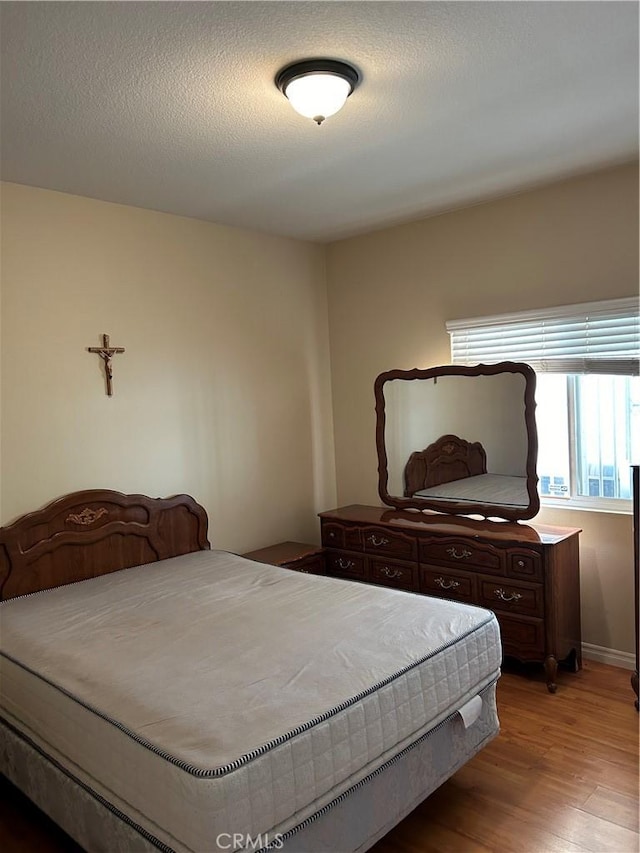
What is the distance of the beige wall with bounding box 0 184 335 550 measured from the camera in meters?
3.19

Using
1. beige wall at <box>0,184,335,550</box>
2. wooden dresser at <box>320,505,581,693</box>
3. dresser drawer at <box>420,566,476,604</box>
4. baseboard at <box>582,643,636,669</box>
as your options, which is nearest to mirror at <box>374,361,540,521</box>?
wooden dresser at <box>320,505,581,693</box>

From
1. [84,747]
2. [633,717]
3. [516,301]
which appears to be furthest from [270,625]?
[516,301]

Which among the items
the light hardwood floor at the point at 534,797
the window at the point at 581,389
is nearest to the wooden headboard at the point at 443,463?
the window at the point at 581,389

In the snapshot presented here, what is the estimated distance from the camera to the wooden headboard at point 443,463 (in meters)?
3.77

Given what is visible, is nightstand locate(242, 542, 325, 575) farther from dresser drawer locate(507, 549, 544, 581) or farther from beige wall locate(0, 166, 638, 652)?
dresser drawer locate(507, 549, 544, 581)

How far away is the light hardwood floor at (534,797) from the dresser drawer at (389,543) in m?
0.97

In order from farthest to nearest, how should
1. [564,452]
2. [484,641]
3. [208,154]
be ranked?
[564,452] < [208,154] < [484,641]

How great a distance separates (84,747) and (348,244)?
354 centimetres

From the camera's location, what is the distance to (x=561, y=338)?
140 inches

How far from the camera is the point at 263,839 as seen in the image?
1.65 metres

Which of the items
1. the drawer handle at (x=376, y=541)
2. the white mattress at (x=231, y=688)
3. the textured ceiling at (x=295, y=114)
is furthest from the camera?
the drawer handle at (x=376, y=541)

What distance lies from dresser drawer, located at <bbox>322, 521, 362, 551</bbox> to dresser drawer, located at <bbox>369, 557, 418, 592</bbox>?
148 millimetres

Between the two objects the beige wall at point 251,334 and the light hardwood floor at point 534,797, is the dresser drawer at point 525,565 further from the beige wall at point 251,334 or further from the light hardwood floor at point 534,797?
the light hardwood floor at point 534,797

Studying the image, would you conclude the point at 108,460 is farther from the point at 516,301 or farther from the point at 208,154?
the point at 516,301
